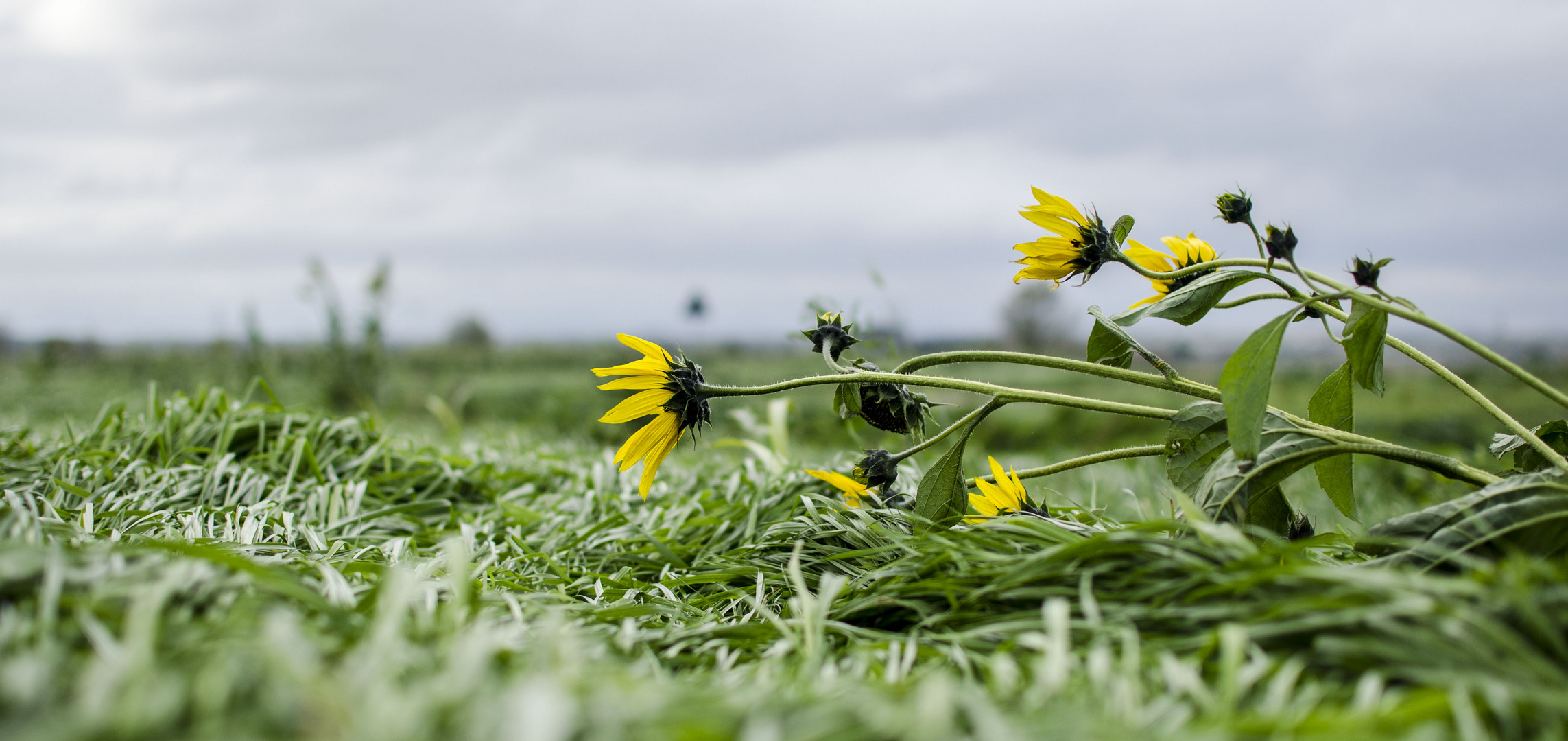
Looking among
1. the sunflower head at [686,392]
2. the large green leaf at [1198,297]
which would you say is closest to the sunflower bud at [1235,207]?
the large green leaf at [1198,297]

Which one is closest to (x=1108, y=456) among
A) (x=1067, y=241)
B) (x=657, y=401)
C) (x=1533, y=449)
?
(x=1067, y=241)

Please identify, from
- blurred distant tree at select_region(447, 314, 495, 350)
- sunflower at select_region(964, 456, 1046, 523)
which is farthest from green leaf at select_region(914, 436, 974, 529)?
blurred distant tree at select_region(447, 314, 495, 350)

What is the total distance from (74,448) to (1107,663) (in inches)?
90.8

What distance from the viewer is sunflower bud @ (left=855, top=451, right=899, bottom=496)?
61.2 inches

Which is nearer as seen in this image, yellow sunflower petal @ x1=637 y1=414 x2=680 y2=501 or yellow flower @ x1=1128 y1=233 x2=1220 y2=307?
yellow sunflower petal @ x1=637 y1=414 x2=680 y2=501

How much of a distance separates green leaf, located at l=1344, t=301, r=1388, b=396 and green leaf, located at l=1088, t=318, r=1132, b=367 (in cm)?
32

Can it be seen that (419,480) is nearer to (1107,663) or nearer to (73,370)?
(1107,663)

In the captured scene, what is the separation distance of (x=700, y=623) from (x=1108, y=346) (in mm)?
851

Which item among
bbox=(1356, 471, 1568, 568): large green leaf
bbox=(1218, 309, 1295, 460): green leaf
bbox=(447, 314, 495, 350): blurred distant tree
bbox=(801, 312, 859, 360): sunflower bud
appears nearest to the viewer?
bbox=(1356, 471, 1568, 568): large green leaf

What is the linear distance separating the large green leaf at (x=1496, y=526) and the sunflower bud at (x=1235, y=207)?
549 millimetres

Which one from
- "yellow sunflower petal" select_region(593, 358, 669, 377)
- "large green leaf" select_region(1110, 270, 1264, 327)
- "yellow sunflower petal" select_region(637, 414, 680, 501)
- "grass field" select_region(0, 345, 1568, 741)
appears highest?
"large green leaf" select_region(1110, 270, 1264, 327)

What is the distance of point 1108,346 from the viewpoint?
144 cm

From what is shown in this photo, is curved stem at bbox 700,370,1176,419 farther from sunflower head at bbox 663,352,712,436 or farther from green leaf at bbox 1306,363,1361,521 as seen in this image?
green leaf at bbox 1306,363,1361,521

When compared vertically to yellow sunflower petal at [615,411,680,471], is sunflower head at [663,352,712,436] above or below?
above
